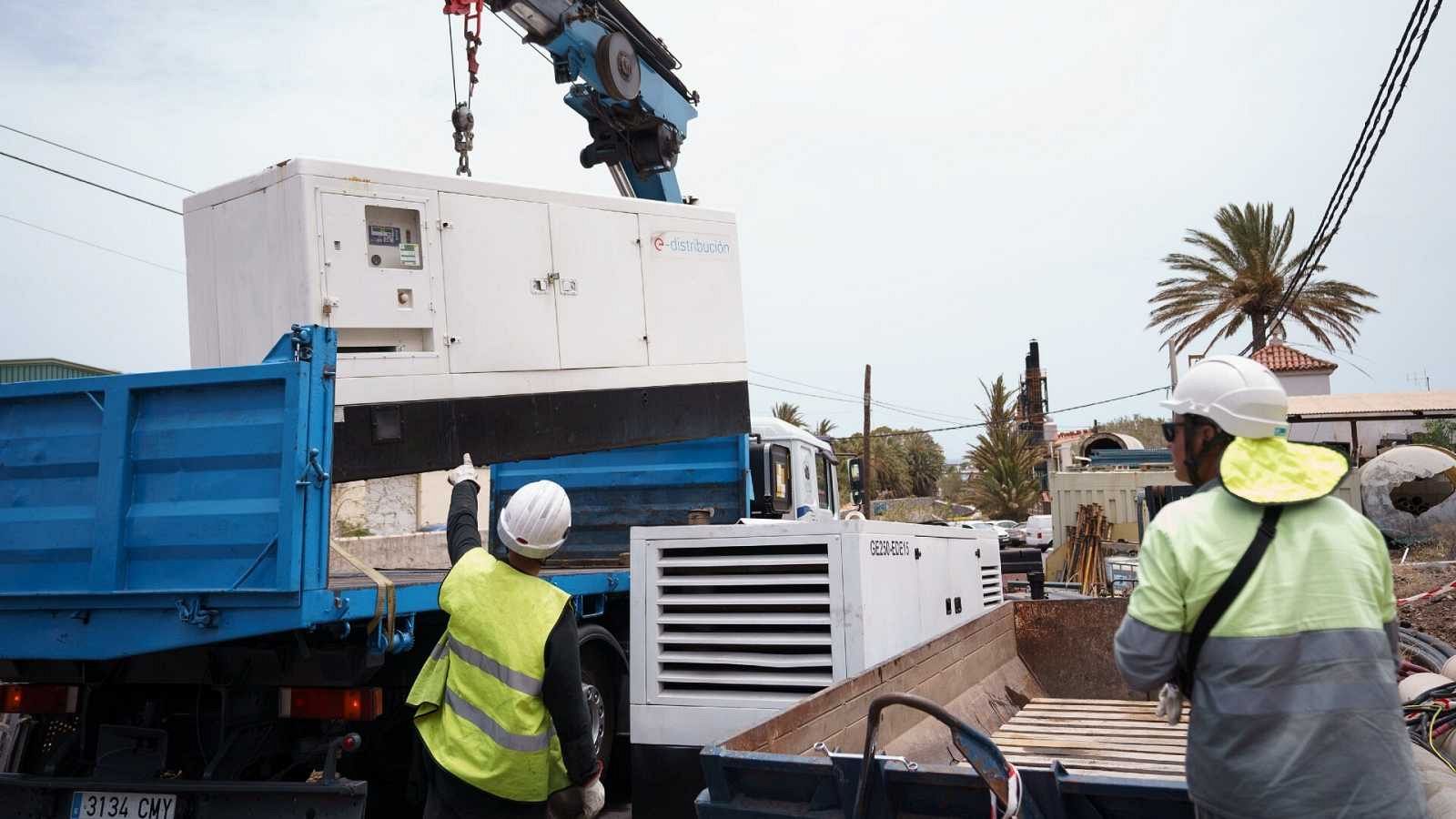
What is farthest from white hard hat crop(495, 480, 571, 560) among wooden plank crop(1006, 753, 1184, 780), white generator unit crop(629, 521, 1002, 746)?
wooden plank crop(1006, 753, 1184, 780)

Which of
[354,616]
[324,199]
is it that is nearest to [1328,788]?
[354,616]

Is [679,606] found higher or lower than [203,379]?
lower

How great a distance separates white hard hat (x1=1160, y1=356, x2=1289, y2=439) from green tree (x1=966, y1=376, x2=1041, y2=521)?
37.3 m

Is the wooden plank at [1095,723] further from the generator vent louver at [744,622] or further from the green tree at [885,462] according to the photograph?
the green tree at [885,462]

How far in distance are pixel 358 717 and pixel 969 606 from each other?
4.34 meters

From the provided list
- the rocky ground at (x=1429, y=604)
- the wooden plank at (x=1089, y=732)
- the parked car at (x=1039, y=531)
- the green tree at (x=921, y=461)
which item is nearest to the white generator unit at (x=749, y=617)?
the wooden plank at (x=1089, y=732)

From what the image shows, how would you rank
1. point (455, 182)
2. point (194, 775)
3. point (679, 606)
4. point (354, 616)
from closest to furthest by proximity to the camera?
point (354, 616)
point (194, 775)
point (679, 606)
point (455, 182)

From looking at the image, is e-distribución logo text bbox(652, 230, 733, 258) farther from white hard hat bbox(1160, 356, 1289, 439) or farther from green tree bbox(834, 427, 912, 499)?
green tree bbox(834, 427, 912, 499)

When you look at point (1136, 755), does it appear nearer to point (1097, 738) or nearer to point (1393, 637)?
point (1097, 738)

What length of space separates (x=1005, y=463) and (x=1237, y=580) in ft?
125

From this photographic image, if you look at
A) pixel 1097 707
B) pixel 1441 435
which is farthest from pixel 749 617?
pixel 1441 435

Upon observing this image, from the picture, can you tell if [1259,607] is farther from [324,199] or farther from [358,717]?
[324,199]

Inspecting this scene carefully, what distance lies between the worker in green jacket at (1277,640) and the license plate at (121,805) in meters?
3.99

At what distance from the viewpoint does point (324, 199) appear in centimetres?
578
